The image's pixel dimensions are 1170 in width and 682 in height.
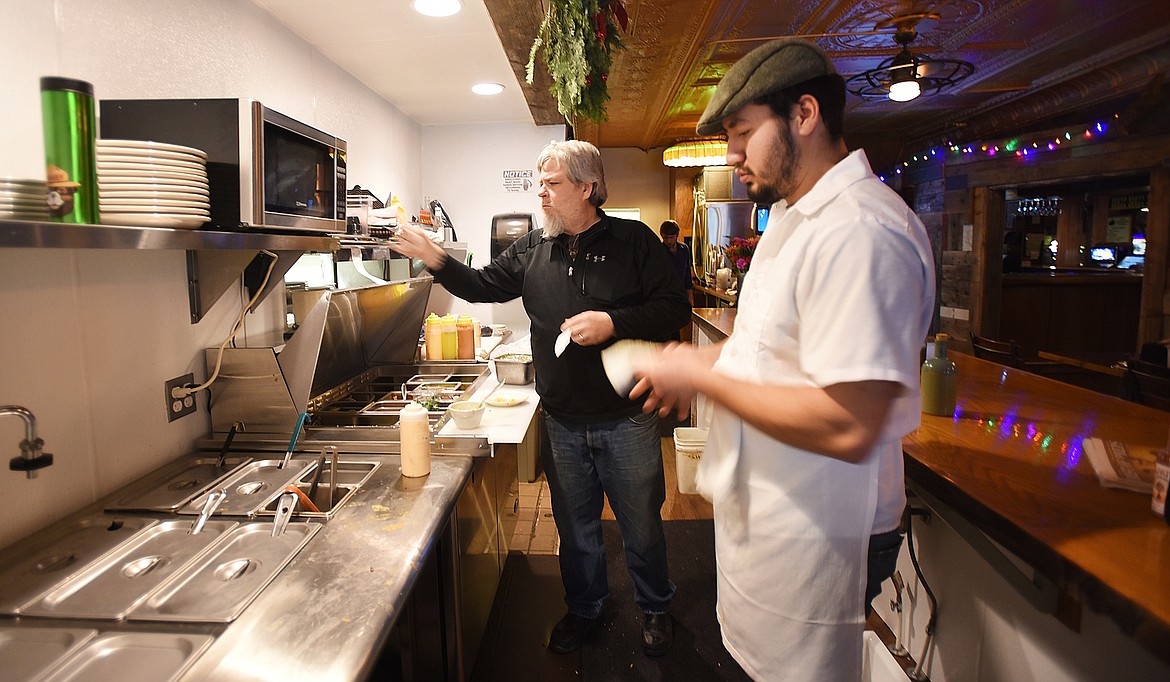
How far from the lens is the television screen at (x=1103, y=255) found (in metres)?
9.46

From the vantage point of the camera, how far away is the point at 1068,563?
1.15m

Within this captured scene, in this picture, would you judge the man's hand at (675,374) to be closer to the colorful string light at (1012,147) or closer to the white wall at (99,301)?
the white wall at (99,301)

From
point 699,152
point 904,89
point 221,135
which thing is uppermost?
point 699,152

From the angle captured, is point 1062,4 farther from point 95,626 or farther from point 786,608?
point 95,626

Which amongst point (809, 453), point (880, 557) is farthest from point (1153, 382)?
point (809, 453)

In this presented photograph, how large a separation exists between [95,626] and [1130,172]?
724 centimetres

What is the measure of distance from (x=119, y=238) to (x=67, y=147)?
221mm

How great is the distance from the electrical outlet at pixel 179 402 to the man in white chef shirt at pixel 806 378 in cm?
157

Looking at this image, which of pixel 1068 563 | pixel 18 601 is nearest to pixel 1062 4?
pixel 1068 563

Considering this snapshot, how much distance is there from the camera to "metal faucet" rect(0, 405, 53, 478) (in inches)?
48.3

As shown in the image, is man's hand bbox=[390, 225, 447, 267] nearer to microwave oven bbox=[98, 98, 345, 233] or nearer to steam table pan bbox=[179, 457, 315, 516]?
microwave oven bbox=[98, 98, 345, 233]

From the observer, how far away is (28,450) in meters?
1.26

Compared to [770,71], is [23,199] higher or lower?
lower

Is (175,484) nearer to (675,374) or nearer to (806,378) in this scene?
(675,374)
